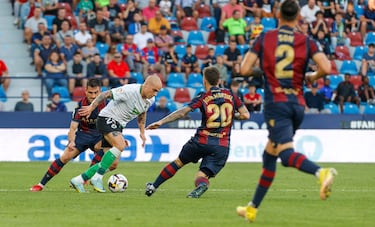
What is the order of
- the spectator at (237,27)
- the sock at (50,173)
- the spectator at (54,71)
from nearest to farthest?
the sock at (50,173), the spectator at (54,71), the spectator at (237,27)

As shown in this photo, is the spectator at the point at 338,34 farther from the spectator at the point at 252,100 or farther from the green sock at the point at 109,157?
the green sock at the point at 109,157

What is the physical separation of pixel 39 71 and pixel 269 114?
18609 mm

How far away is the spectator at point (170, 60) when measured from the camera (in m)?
29.2

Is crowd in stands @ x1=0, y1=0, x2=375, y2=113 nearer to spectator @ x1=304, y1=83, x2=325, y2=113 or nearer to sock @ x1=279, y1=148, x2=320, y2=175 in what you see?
spectator @ x1=304, y1=83, x2=325, y2=113

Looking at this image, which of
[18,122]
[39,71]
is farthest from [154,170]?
[39,71]

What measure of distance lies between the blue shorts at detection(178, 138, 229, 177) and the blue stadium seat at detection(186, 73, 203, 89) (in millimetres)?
15032

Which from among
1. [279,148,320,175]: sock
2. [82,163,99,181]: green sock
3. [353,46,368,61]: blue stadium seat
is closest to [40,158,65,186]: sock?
[82,163,99,181]: green sock

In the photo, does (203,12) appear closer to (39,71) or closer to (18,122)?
(39,71)

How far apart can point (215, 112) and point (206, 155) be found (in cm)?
66

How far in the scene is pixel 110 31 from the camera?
29.8 metres

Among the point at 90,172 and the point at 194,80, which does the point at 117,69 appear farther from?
the point at 90,172

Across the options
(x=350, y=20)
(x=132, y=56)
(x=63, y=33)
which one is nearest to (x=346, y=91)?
(x=350, y=20)

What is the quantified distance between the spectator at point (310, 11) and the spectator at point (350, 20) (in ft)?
4.02

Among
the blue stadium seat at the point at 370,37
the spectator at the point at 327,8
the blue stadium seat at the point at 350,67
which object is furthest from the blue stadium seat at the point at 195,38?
the blue stadium seat at the point at 370,37
